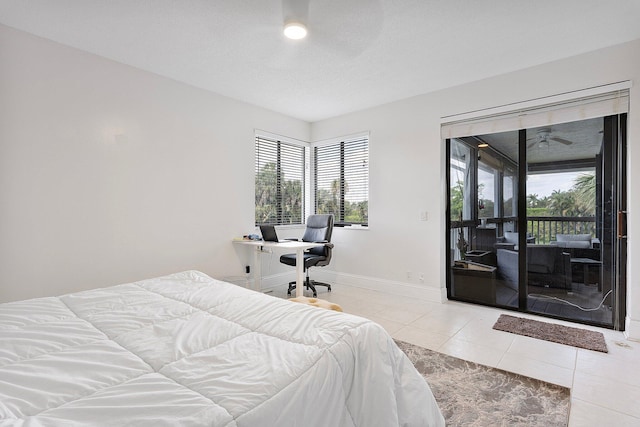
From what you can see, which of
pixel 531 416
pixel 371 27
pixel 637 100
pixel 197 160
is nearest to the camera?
pixel 531 416

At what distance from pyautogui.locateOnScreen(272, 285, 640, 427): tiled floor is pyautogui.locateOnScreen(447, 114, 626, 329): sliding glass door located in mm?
281

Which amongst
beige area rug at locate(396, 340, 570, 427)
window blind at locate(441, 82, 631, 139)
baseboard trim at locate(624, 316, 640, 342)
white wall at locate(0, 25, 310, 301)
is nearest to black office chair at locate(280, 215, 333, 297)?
white wall at locate(0, 25, 310, 301)

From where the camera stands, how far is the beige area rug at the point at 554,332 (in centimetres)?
274

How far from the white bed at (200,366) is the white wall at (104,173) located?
1363 mm

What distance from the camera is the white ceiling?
2.34m

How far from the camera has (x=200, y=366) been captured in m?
1.05

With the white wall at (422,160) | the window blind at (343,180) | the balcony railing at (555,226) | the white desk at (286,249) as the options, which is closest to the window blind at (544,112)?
the white wall at (422,160)

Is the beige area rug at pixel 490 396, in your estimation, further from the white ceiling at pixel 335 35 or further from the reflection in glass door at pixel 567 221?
the white ceiling at pixel 335 35

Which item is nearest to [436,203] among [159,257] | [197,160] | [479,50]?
[479,50]

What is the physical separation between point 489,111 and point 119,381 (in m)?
3.99

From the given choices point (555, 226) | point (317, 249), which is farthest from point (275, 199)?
point (555, 226)

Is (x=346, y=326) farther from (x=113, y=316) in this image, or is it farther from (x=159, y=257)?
(x=159, y=257)

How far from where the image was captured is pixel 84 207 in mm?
2967

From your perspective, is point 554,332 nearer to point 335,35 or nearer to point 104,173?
point 335,35
